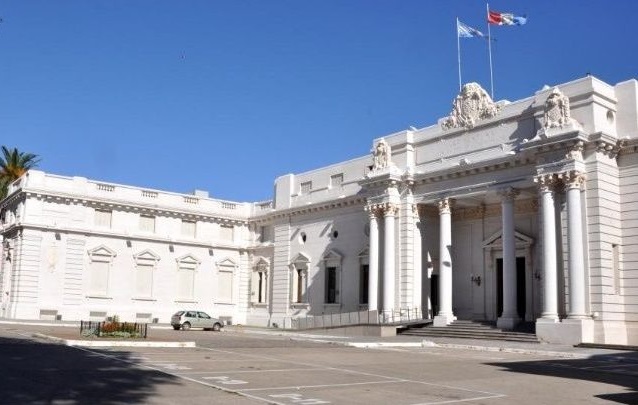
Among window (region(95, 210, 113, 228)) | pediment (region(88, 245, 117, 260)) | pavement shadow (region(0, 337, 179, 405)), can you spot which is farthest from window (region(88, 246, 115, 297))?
pavement shadow (region(0, 337, 179, 405))

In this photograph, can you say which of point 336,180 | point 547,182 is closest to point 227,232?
point 336,180

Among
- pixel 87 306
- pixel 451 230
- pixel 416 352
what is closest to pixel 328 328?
pixel 451 230

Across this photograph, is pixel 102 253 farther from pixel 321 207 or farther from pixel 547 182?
pixel 547 182

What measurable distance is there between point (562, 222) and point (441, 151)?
30.6 ft

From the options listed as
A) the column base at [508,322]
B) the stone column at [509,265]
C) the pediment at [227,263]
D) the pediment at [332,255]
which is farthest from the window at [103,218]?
the column base at [508,322]

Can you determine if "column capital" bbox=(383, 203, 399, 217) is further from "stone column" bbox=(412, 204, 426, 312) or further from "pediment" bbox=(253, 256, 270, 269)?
"pediment" bbox=(253, 256, 270, 269)

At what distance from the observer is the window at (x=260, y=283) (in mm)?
50312

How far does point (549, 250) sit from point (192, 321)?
23.0 metres

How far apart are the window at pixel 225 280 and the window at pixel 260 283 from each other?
175 cm

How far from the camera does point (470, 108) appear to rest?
3500 centimetres

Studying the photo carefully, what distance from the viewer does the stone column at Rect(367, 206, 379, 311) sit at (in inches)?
1480

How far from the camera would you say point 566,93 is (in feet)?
98.7

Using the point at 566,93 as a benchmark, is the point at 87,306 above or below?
below

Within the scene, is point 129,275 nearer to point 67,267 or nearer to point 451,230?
point 67,267
